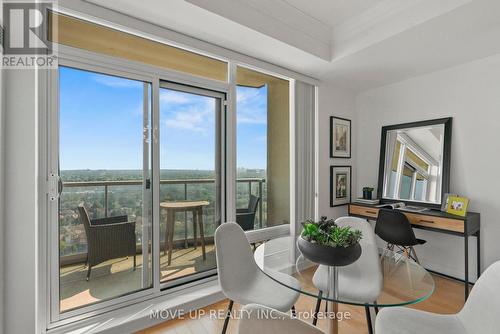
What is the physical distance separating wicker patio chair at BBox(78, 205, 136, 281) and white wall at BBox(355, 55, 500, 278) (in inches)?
138

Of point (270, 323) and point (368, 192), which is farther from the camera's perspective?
point (368, 192)

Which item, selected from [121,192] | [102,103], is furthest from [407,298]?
[102,103]

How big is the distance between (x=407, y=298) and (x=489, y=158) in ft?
7.92

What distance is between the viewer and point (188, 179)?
2535mm

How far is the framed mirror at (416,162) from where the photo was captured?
10.00 feet

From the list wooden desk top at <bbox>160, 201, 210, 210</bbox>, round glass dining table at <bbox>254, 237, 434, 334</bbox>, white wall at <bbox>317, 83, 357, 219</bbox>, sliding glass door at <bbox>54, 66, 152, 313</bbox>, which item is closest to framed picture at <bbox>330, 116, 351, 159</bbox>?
white wall at <bbox>317, 83, 357, 219</bbox>

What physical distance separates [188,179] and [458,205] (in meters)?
2.88

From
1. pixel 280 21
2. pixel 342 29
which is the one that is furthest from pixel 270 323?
pixel 342 29

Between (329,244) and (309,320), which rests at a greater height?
(329,244)

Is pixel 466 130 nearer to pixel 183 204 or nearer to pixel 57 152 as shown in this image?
pixel 183 204

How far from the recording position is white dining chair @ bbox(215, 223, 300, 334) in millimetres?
1648

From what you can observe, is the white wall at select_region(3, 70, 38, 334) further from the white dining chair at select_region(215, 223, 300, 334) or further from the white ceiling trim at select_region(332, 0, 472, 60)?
the white ceiling trim at select_region(332, 0, 472, 60)

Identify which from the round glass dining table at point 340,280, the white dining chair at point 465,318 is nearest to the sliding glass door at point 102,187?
the round glass dining table at point 340,280

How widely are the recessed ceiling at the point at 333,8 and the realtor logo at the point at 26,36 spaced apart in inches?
78.5
